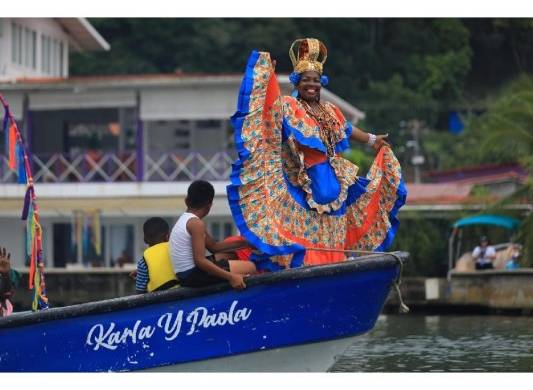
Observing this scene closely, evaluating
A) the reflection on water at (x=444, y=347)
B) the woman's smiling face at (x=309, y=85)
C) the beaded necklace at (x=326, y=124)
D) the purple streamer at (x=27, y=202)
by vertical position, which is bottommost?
the reflection on water at (x=444, y=347)

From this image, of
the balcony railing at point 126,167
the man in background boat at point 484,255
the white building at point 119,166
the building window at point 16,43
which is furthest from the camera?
the building window at point 16,43

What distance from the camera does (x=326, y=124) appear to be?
1251 centimetres

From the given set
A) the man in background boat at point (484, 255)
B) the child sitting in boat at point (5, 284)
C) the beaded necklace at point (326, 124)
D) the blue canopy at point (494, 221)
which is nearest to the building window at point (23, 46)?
the blue canopy at point (494, 221)

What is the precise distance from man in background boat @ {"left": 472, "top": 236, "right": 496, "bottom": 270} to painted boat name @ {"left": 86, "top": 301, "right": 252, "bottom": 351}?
737 inches

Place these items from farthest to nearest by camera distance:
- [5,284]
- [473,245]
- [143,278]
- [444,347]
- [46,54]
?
1. [46,54]
2. [473,245]
3. [444,347]
4. [5,284]
5. [143,278]

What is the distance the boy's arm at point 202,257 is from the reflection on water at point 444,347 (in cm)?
333

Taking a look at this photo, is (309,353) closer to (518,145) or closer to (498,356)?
(498,356)

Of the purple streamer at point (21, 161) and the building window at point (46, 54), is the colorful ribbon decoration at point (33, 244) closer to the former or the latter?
the purple streamer at point (21, 161)

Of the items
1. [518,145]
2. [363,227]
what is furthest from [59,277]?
[363,227]

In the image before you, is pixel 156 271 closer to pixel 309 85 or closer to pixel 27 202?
pixel 309 85

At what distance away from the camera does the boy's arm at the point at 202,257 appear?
11.8 metres

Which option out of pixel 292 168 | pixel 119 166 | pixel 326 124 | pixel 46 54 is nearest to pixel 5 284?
pixel 292 168

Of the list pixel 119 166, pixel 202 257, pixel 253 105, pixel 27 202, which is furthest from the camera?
pixel 119 166

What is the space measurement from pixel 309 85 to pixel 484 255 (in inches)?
740
